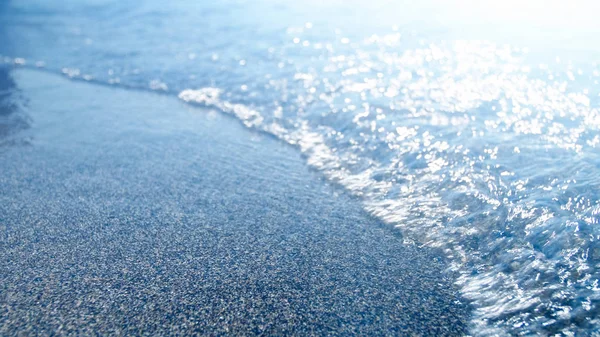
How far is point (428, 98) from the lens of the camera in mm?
6137

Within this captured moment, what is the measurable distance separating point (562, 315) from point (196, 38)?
8.47 m

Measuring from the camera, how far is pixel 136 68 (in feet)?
26.5

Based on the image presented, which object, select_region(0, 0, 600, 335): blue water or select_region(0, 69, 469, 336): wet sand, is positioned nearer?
select_region(0, 69, 469, 336): wet sand

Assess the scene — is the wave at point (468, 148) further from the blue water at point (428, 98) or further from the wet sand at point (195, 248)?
the wet sand at point (195, 248)

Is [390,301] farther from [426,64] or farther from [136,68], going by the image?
[136,68]

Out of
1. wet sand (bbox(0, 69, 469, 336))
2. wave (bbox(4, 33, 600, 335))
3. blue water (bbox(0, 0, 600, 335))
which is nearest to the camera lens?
wet sand (bbox(0, 69, 469, 336))

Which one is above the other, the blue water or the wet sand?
the blue water

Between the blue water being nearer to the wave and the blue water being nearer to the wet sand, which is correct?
the wave

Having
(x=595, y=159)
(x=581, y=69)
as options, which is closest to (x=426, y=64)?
(x=581, y=69)

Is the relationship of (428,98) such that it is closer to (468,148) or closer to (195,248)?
(468,148)

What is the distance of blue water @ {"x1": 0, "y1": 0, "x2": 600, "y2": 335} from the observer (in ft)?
11.0

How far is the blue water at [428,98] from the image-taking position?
131 inches

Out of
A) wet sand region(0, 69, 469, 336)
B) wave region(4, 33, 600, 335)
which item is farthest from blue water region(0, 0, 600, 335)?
wet sand region(0, 69, 469, 336)

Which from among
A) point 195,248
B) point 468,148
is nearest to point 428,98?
point 468,148
